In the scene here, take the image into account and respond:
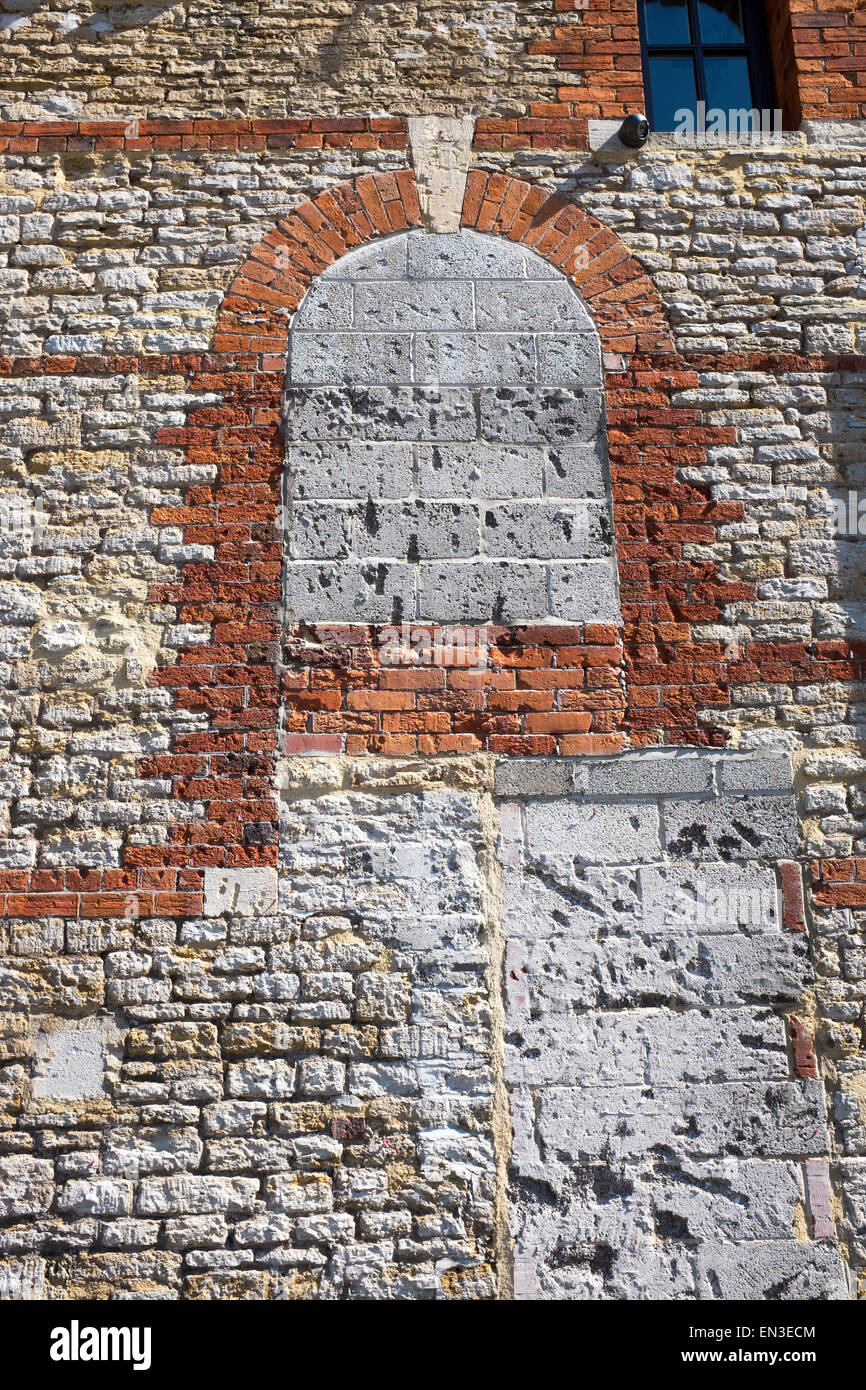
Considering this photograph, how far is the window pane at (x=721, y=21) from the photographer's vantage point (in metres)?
4.32

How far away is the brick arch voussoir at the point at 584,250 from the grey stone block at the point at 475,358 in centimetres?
30

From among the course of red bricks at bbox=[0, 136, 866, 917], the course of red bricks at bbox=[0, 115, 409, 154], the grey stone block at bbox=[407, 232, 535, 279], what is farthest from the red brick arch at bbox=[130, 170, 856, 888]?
the course of red bricks at bbox=[0, 115, 409, 154]

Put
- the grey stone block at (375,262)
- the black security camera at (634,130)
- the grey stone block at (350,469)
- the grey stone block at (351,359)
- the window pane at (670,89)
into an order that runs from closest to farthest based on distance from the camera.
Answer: the grey stone block at (350,469)
the grey stone block at (351,359)
the grey stone block at (375,262)
the black security camera at (634,130)
the window pane at (670,89)

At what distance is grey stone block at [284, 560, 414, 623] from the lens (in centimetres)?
343

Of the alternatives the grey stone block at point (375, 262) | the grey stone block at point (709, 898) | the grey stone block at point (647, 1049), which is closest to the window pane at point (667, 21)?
the grey stone block at point (375, 262)

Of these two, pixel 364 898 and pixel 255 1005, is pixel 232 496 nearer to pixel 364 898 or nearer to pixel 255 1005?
pixel 364 898

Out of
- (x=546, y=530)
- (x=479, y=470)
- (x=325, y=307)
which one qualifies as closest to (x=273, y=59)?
(x=325, y=307)

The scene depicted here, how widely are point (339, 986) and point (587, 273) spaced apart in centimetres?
261

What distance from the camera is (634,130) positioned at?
3865 millimetres

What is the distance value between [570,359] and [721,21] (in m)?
1.87

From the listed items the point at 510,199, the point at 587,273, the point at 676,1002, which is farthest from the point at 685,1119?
the point at 510,199

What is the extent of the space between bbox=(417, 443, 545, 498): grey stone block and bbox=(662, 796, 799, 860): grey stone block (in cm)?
118

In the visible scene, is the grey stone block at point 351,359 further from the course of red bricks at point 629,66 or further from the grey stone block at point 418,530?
the course of red bricks at point 629,66

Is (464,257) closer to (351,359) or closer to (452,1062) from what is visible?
(351,359)
